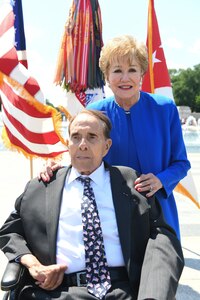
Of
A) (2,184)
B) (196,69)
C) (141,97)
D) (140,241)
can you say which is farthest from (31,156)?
(196,69)

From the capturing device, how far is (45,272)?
1.82 m

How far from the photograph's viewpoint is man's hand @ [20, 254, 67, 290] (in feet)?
5.98

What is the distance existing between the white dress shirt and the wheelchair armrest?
7.2 inches

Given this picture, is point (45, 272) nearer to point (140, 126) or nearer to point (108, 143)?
point (108, 143)

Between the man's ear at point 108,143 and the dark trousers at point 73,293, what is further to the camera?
the man's ear at point 108,143

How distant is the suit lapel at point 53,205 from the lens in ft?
6.25

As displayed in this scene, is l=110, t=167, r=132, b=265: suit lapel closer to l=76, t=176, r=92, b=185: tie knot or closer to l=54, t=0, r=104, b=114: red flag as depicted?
l=76, t=176, r=92, b=185: tie knot

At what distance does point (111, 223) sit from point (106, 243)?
0.09 meters

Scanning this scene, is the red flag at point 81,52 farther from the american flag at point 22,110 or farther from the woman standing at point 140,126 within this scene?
the woman standing at point 140,126

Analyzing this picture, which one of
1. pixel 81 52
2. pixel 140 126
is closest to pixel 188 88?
pixel 81 52

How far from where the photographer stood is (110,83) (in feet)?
7.05

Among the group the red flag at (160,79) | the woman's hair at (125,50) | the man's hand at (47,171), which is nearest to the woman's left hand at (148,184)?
the man's hand at (47,171)

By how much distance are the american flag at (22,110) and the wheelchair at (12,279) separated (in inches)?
85.5

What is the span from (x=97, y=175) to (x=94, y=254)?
37 centimetres
